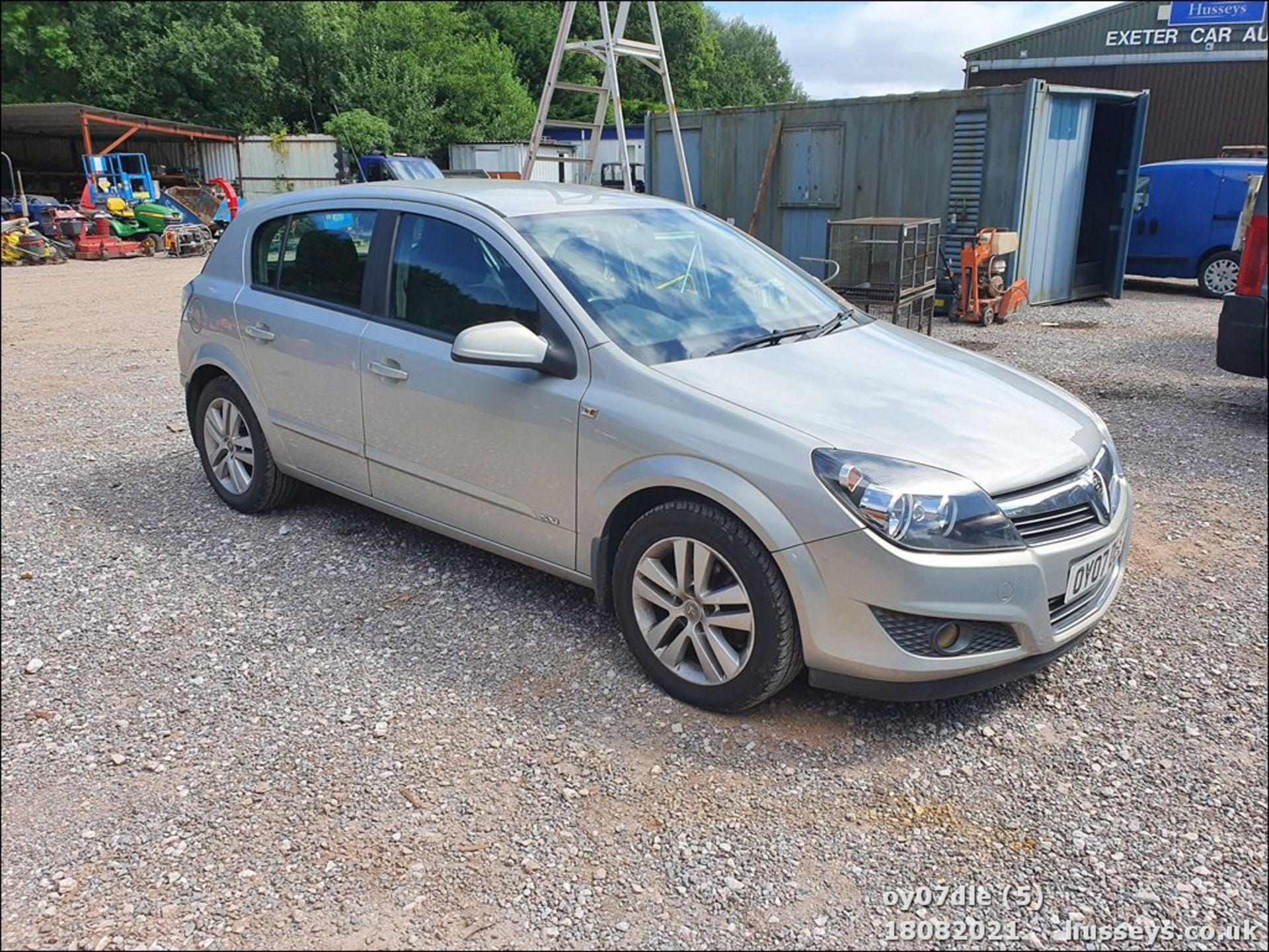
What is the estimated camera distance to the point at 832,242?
38.5ft

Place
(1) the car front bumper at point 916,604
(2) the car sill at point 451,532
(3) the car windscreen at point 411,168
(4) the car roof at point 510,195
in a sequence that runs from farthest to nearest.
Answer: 1. (3) the car windscreen at point 411,168
2. (4) the car roof at point 510,195
3. (2) the car sill at point 451,532
4. (1) the car front bumper at point 916,604

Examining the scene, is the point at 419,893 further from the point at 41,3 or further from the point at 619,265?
the point at 619,265

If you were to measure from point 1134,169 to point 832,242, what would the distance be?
419 cm

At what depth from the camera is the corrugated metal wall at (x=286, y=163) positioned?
97.6ft

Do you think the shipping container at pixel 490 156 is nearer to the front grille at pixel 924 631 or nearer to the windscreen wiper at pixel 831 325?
the windscreen wiper at pixel 831 325

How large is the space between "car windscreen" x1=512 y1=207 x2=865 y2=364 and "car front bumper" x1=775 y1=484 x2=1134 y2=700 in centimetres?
97

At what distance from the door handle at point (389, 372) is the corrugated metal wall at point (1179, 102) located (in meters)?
18.3

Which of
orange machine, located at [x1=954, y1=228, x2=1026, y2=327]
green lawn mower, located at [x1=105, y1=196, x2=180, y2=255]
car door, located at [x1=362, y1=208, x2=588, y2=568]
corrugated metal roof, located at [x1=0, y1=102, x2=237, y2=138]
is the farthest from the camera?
green lawn mower, located at [x1=105, y1=196, x2=180, y2=255]

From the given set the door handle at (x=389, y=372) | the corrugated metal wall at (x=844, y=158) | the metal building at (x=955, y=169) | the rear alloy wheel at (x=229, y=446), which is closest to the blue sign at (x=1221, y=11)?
the door handle at (x=389, y=372)

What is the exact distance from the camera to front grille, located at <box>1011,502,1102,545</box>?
2.88m

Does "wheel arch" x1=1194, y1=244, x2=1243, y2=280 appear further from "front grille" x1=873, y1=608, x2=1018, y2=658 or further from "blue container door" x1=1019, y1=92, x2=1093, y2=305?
"front grille" x1=873, y1=608, x2=1018, y2=658

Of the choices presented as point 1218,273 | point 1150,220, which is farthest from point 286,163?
point 1218,273

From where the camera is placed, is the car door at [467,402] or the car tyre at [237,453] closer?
the car door at [467,402]

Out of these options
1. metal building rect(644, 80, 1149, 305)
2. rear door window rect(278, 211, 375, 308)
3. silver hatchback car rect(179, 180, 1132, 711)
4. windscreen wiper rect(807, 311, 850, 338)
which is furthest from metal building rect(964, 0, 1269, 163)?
rear door window rect(278, 211, 375, 308)
